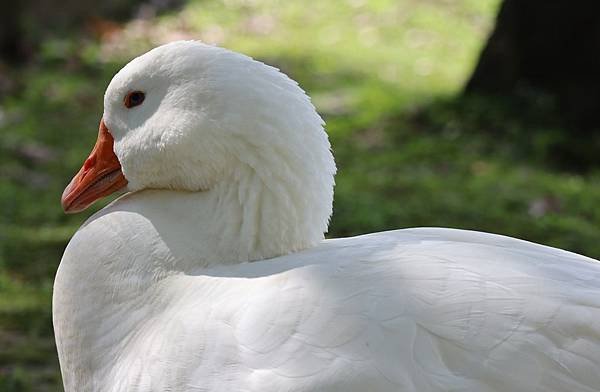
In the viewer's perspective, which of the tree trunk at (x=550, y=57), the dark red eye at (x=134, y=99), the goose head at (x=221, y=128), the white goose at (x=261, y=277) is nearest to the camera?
the white goose at (x=261, y=277)

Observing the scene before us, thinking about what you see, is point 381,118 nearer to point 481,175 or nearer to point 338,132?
point 338,132

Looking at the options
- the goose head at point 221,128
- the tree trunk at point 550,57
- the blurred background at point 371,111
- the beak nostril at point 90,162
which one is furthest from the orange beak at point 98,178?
the tree trunk at point 550,57

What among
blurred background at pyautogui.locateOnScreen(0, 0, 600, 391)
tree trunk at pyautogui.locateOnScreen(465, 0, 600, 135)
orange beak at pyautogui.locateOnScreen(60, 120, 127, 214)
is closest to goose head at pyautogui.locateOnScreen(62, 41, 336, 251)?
orange beak at pyautogui.locateOnScreen(60, 120, 127, 214)

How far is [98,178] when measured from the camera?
12.0 feet

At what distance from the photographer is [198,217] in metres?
3.39

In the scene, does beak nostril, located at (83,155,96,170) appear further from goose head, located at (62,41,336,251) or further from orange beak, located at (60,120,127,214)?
goose head, located at (62,41,336,251)

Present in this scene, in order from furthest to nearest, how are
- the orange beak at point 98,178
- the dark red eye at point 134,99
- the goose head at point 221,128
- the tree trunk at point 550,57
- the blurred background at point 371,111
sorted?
the tree trunk at point 550,57 < the blurred background at point 371,111 < the orange beak at point 98,178 < the dark red eye at point 134,99 < the goose head at point 221,128

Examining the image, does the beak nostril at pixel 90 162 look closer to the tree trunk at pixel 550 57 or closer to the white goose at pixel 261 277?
the white goose at pixel 261 277

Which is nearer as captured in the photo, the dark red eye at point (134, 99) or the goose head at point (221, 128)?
the goose head at point (221, 128)

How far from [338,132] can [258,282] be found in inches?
227

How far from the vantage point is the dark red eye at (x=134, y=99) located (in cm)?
343

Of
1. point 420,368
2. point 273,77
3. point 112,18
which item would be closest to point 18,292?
point 273,77

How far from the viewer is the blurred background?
21.2 ft

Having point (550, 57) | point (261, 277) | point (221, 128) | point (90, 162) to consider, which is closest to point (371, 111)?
point (550, 57)
